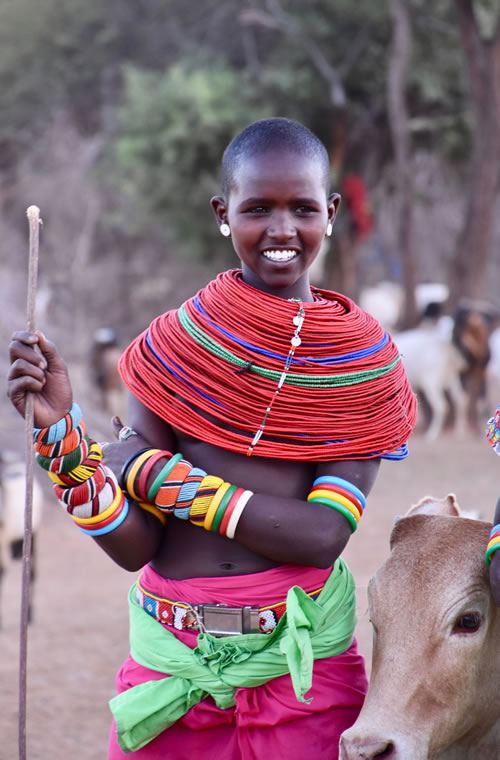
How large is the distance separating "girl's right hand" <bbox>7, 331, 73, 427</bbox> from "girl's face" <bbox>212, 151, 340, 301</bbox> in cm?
46

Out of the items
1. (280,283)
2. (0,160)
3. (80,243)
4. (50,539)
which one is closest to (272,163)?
(280,283)

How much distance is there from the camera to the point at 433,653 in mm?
2156

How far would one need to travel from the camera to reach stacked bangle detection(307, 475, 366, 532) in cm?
219

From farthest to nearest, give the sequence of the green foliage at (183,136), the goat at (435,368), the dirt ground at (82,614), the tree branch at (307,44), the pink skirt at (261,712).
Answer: the tree branch at (307,44) < the green foliage at (183,136) < the goat at (435,368) < the dirt ground at (82,614) < the pink skirt at (261,712)

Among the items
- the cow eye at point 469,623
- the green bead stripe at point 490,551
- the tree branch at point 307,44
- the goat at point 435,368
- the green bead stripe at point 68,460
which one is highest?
the tree branch at point 307,44

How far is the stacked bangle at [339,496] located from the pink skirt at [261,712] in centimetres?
16

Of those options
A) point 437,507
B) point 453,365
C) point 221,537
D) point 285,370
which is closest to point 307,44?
point 453,365

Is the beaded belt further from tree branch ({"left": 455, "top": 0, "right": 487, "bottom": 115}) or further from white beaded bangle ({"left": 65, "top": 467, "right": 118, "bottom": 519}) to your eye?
tree branch ({"left": 455, "top": 0, "right": 487, "bottom": 115})

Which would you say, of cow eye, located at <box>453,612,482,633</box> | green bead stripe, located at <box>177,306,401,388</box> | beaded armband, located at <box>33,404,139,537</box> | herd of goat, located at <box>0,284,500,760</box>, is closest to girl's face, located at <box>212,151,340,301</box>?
green bead stripe, located at <box>177,306,401,388</box>

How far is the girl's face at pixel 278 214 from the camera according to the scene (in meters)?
2.22

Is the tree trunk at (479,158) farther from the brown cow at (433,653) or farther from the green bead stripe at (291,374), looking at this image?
the brown cow at (433,653)

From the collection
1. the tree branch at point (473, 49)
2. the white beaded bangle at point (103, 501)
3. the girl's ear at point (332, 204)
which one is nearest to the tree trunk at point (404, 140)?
the tree branch at point (473, 49)

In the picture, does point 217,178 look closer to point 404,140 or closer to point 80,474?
point 404,140

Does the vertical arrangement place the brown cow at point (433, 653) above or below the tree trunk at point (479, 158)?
below
